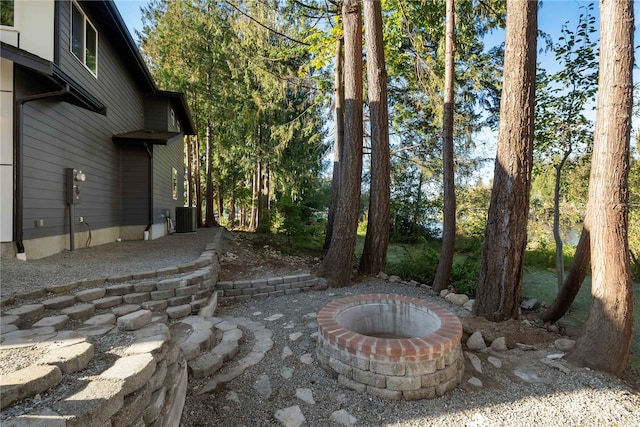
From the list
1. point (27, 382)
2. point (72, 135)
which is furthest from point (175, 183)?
point (27, 382)

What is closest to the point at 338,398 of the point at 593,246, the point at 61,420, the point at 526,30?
the point at 61,420

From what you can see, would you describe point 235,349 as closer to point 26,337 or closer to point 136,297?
point 136,297

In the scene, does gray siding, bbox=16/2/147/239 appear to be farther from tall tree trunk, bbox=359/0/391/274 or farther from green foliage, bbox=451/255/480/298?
green foliage, bbox=451/255/480/298

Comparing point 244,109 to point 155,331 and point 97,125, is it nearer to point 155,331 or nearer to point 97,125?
point 97,125

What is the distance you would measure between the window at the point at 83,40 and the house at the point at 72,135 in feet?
0.06

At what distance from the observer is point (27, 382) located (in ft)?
4.88

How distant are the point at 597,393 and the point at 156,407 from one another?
3.19 metres

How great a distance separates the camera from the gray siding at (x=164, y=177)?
8859mm

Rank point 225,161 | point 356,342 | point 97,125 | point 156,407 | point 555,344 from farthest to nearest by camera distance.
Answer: point 225,161
point 97,125
point 555,344
point 356,342
point 156,407

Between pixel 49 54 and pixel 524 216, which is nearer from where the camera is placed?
pixel 524 216

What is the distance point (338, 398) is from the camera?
2.41 m

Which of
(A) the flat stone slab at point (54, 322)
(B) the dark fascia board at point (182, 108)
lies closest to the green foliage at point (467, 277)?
(A) the flat stone slab at point (54, 322)

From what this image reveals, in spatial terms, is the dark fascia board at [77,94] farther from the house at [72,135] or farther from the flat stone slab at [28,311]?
the flat stone slab at [28,311]

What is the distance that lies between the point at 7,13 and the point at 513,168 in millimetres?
7443
